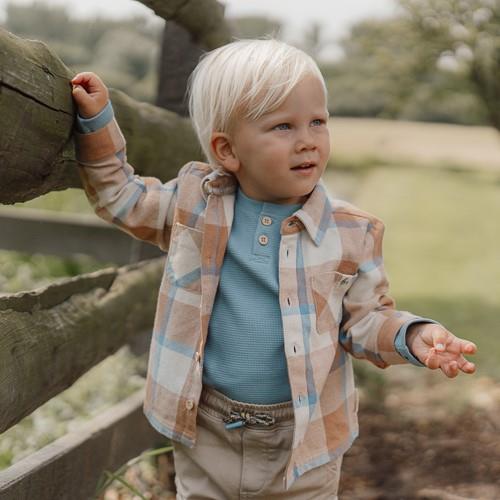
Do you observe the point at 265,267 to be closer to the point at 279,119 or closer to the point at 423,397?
the point at 279,119

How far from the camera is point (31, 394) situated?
1.98 metres

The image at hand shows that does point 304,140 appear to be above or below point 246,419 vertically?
above

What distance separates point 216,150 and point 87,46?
10.9 meters

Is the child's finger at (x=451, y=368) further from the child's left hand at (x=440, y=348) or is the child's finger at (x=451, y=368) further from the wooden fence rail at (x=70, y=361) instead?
the wooden fence rail at (x=70, y=361)

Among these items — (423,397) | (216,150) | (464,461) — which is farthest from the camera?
(423,397)

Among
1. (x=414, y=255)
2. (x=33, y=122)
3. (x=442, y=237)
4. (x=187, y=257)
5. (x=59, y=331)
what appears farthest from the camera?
(x=442, y=237)

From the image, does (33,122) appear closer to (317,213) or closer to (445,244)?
(317,213)

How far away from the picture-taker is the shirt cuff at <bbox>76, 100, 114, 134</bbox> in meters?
1.85

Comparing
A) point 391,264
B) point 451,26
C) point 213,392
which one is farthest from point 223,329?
point 391,264

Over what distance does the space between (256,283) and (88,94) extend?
1.79 feet

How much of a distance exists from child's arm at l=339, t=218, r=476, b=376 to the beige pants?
22 centimetres

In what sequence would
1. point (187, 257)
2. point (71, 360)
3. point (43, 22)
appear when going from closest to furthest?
point (187, 257) → point (71, 360) → point (43, 22)

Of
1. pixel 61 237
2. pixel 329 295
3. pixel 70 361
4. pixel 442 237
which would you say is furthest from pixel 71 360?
pixel 442 237

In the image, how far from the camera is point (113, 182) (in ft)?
6.39
